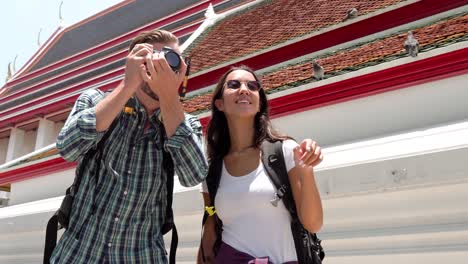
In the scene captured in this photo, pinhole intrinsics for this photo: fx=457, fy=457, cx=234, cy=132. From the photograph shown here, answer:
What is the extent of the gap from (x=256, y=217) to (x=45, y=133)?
10.0 meters

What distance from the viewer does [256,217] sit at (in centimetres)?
125

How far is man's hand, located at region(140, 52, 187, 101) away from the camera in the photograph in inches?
43.9

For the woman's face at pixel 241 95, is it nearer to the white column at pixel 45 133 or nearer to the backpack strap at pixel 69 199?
the backpack strap at pixel 69 199

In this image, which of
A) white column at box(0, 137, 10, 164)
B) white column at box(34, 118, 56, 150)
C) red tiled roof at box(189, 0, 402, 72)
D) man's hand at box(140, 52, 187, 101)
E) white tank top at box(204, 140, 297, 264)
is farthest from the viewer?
white column at box(0, 137, 10, 164)

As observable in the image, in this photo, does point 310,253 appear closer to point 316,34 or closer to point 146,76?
point 146,76

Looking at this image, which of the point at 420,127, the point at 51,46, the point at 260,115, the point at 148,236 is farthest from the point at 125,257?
the point at 51,46

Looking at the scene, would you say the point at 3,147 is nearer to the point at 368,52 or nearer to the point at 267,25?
the point at 267,25

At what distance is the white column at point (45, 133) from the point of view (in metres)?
10.1

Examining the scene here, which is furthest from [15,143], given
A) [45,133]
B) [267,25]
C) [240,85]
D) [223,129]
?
[240,85]

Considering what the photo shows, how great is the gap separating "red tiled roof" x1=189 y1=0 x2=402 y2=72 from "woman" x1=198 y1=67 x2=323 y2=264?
2.63 metres

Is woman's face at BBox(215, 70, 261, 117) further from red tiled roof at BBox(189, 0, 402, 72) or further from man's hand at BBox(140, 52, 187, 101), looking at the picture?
red tiled roof at BBox(189, 0, 402, 72)

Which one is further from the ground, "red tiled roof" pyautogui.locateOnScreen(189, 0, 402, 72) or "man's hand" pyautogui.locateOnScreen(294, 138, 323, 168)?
"red tiled roof" pyautogui.locateOnScreen(189, 0, 402, 72)

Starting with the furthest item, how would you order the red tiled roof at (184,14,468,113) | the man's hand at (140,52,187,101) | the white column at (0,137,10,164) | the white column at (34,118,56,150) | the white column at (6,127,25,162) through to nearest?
the white column at (0,137,10,164), the white column at (6,127,25,162), the white column at (34,118,56,150), the red tiled roof at (184,14,468,113), the man's hand at (140,52,187,101)

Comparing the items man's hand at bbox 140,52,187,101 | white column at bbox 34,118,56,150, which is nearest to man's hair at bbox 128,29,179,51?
man's hand at bbox 140,52,187,101
